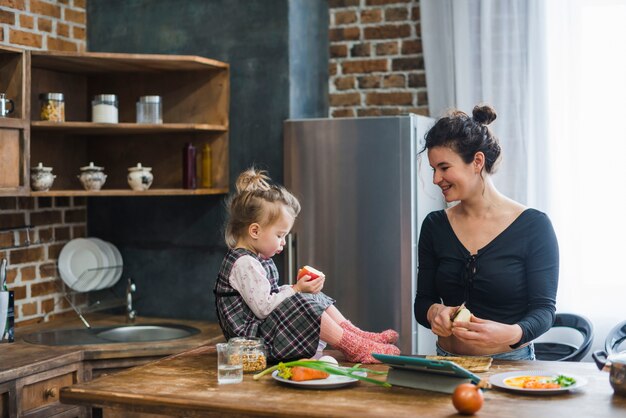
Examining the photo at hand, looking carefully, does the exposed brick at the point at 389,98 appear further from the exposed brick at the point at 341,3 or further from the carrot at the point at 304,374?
the carrot at the point at 304,374

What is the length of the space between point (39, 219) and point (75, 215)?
12.0 inches

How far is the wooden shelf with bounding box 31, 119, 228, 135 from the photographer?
149 inches

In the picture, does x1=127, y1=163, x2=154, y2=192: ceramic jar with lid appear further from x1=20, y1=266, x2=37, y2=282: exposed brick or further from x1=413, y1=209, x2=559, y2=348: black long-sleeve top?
x1=413, y1=209, x2=559, y2=348: black long-sleeve top

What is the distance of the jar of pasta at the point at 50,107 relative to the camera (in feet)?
12.5

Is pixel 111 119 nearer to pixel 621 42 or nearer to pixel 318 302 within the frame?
pixel 318 302

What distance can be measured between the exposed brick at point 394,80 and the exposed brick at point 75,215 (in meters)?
1.71

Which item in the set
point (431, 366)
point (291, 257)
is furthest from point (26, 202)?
point (431, 366)

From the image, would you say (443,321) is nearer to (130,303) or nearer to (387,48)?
(130,303)

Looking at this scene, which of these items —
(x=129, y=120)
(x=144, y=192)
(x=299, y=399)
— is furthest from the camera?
(x=129, y=120)

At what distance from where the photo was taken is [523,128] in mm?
4164

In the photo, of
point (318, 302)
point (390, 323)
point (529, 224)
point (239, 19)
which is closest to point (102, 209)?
point (239, 19)

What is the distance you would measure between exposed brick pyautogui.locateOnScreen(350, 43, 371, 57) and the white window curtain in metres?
0.50

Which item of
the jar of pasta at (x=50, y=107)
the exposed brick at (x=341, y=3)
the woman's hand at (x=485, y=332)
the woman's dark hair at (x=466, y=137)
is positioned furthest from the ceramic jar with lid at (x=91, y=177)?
the woman's hand at (x=485, y=332)

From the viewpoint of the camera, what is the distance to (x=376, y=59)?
452 cm
